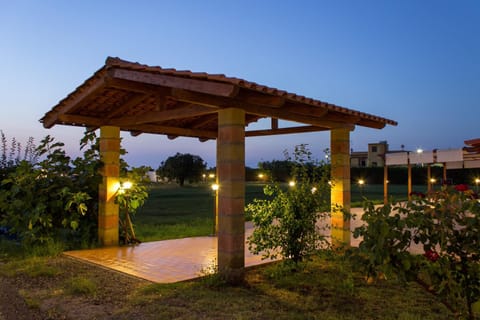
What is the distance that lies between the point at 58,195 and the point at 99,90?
2602 mm

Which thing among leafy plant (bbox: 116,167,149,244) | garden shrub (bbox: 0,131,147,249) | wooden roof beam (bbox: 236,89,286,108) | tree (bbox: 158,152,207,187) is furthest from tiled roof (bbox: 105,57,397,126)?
tree (bbox: 158,152,207,187)

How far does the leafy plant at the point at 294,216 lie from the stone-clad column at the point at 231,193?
42cm

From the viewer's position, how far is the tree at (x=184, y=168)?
49.0 meters

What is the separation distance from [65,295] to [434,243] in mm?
4348

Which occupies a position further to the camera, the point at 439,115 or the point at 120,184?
the point at 439,115

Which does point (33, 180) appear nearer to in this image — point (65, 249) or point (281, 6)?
point (65, 249)

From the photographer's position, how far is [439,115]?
3349 inches

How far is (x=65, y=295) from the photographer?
4867 millimetres

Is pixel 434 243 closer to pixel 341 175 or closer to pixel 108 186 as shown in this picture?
pixel 341 175

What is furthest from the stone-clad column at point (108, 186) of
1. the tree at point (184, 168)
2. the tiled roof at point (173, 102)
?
the tree at point (184, 168)

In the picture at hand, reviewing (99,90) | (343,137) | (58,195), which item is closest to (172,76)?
(99,90)

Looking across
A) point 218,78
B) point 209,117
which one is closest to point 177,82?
point 218,78

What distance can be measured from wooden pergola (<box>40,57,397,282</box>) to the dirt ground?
58.1 inches

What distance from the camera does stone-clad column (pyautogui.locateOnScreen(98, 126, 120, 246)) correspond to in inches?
308
